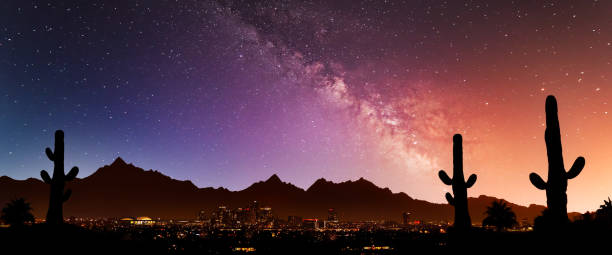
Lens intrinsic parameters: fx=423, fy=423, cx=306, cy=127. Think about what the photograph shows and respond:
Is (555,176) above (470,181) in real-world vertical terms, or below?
above

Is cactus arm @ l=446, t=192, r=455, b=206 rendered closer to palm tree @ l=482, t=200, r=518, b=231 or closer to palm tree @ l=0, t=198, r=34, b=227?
palm tree @ l=482, t=200, r=518, b=231

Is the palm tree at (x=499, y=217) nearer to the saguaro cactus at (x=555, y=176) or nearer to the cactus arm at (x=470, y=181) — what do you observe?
the cactus arm at (x=470, y=181)

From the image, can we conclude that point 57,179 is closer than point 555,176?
No

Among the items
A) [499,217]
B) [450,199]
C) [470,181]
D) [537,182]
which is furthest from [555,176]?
[499,217]

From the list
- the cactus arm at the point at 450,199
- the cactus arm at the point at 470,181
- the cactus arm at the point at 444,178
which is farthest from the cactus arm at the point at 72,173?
the cactus arm at the point at 470,181

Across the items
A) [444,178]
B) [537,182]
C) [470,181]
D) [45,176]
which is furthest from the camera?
[45,176]

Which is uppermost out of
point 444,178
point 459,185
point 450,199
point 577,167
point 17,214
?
point 577,167

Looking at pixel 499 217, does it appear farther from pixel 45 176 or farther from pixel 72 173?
pixel 45 176
